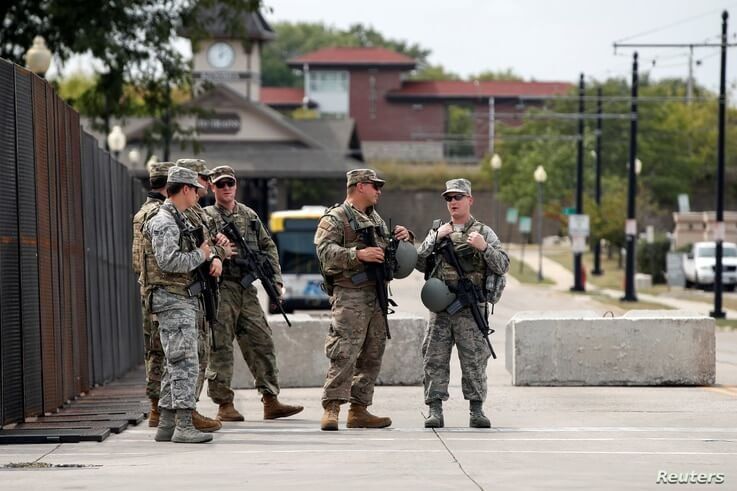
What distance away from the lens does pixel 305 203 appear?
89.6 m

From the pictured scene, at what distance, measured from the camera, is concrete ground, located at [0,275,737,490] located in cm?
922

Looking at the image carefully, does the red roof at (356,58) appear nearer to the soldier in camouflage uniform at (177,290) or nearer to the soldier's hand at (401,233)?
the soldier's hand at (401,233)

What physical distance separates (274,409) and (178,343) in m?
2.50

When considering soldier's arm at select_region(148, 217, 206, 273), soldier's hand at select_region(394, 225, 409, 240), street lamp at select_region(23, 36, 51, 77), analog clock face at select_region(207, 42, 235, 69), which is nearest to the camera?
soldier's arm at select_region(148, 217, 206, 273)

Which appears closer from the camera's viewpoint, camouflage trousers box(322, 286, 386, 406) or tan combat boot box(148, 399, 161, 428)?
camouflage trousers box(322, 286, 386, 406)

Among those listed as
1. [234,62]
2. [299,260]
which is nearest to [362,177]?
[299,260]

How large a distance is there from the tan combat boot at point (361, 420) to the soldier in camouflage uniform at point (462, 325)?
1.27 feet

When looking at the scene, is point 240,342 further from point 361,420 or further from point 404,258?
point 404,258

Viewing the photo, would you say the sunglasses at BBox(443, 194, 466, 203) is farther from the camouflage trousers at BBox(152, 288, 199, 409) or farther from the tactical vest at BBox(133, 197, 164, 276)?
the camouflage trousers at BBox(152, 288, 199, 409)

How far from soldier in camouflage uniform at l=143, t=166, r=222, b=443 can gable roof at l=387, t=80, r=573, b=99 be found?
106691 millimetres

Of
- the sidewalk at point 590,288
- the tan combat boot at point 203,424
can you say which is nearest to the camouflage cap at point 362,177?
the tan combat boot at point 203,424

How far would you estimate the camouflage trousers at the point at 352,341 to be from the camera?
12.4 m

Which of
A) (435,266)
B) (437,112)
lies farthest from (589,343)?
(437,112)

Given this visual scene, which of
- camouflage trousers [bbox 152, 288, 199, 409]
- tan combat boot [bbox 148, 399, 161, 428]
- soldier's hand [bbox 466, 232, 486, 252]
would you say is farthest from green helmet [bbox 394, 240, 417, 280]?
tan combat boot [bbox 148, 399, 161, 428]
